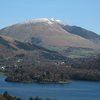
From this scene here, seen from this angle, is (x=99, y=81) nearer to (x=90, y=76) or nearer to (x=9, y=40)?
(x=90, y=76)

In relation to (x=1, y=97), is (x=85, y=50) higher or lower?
higher

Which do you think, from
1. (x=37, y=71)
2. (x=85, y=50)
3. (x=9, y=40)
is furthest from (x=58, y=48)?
(x=37, y=71)

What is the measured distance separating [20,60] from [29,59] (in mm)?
5412

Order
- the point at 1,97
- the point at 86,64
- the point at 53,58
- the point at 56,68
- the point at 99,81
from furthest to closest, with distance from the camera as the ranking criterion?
the point at 53,58 → the point at 86,64 → the point at 56,68 → the point at 99,81 → the point at 1,97

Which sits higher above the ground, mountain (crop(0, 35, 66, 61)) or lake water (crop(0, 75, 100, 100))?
mountain (crop(0, 35, 66, 61))

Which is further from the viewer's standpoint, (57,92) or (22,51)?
(22,51)

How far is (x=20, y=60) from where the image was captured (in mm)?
152500

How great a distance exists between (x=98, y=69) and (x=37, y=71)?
44.7 ft

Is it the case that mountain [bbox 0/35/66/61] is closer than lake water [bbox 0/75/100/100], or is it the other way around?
lake water [bbox 0/75/100/100]

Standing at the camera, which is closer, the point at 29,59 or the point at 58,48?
the point at 29,59

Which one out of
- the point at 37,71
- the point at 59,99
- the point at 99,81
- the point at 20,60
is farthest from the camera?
the point at 20,60

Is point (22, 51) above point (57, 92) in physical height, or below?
above

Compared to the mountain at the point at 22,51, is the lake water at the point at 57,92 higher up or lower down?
lower down

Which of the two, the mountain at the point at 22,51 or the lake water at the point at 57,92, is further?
the mountain at the point at 22,51
